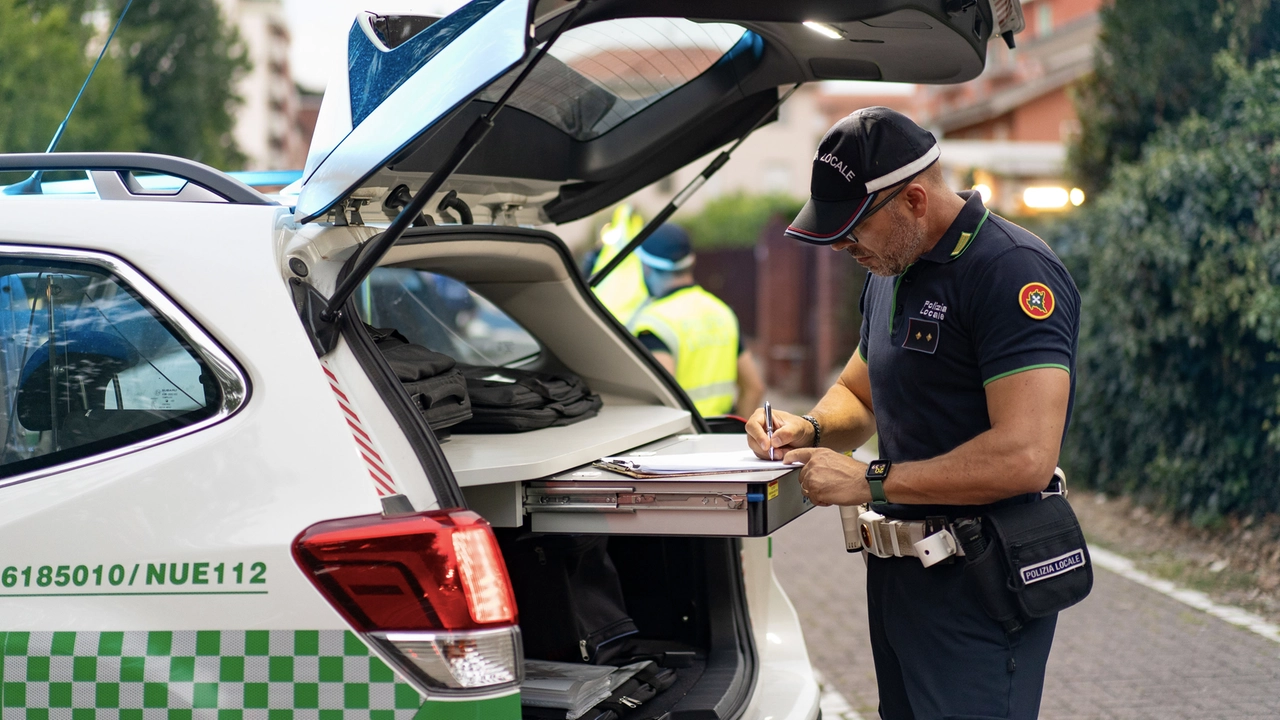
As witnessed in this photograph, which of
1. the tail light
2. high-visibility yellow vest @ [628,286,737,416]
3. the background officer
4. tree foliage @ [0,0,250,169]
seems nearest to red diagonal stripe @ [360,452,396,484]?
the tail light

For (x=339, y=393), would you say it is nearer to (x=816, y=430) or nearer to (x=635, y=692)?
(x=635, y=692)

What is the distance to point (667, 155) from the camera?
353 centimetres

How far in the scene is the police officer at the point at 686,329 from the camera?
211 inches

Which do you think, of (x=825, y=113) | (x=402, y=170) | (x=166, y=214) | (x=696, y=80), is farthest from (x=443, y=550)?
(x=825, y=113)

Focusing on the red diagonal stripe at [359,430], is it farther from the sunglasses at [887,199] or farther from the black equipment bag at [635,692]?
the sunglasses at [887,199]

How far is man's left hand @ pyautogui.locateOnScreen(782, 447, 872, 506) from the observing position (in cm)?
247

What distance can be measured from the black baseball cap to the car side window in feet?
4.24

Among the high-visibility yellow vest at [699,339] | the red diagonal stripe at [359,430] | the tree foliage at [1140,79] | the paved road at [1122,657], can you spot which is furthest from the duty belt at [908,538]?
the tree foliage at [1140,79]

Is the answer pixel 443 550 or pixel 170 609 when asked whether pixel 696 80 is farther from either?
pixel 170 609

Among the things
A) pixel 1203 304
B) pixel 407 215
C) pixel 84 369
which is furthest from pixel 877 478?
pixel 1203 304

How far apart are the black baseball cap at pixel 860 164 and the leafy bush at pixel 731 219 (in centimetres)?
3336

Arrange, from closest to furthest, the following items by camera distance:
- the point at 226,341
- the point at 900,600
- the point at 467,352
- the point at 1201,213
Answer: the point at 226,341 < the point at 900,600 < the point at 467,352 < the point at 1201,213

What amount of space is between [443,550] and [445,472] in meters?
0.23

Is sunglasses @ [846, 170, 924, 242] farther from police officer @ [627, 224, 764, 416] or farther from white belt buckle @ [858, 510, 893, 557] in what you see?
police officer @ [627, 224, 764, 416]
